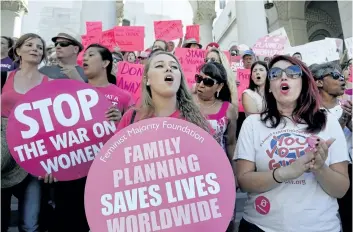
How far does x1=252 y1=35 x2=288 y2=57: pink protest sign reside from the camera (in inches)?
260

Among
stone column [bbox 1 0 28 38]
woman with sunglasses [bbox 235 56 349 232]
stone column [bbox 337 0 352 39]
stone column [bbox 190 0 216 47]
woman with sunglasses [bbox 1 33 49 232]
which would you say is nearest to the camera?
woman with sunglasses [bbox 235 56 349 232]

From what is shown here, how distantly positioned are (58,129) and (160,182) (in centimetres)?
89

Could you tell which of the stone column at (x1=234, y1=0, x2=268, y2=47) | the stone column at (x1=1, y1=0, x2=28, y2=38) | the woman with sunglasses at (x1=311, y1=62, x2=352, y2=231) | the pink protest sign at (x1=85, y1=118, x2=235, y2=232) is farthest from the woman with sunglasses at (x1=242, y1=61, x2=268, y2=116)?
the stone column at (x1=1, y1=0, x2=28, y2=38)

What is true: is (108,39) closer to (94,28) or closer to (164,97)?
(94,28)

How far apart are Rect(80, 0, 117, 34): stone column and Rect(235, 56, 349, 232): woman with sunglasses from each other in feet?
19.8

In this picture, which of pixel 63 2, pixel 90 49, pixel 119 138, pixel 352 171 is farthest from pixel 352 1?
pixel 63 2

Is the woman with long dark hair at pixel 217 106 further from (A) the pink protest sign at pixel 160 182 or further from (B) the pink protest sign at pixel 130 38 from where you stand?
(B) the pink protest sign at pixel 130 38

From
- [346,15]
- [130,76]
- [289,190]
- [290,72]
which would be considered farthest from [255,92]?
[346,15]

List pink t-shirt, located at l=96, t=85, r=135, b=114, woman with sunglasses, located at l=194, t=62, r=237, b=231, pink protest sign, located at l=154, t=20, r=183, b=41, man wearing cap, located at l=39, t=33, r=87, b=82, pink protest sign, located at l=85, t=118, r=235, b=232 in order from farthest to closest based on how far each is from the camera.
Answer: pink protest sign, located at l=154, t=20, r=183, b=41 < man wearing cap, located at l=39, t=33, r=87, b=82 < pink t-shirt, located at l=96, t=85, r=135, b=114 < woman with sunglasses, located at l=194, t=62, r=237, b=231 < pink protest sign, located at l=85, t=118, r=235, b=232

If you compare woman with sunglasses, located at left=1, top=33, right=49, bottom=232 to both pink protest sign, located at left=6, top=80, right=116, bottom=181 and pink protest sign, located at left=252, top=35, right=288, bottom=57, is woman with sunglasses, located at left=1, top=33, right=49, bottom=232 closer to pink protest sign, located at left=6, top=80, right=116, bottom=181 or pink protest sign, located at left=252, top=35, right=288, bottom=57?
→ pink protest sign, located at left=6, top=80, right=116, bottom=181

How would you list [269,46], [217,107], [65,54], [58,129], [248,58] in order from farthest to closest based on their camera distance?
[269,46] → [248,58] → [65,54] → [217,107] → [58,129]

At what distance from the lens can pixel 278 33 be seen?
6.70 meters

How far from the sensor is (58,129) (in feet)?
6.69

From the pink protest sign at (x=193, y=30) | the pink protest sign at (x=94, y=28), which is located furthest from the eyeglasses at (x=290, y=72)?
the pink protest sign at (x=94, y=28)
